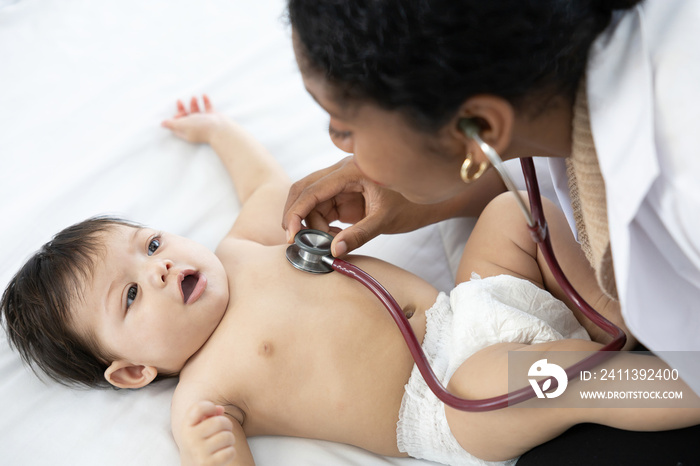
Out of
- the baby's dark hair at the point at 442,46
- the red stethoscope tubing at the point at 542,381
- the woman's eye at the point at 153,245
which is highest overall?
the baby's dark hair at the point at 442,46

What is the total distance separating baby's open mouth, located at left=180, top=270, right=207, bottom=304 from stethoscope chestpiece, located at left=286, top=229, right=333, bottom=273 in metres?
0.18

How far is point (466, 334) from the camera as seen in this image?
1136 mm

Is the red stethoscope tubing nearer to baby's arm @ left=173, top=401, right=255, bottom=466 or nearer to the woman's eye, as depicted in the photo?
baby's arm @ left=173, top=401, right=255, bottom=466

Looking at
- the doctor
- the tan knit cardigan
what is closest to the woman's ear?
the doctor

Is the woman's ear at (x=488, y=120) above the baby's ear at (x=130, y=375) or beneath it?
above

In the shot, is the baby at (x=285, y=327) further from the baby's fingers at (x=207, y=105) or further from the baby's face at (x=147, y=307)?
the baby's fingers at (x=207, y=105)

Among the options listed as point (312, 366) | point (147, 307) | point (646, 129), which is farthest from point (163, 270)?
point (646, 129)

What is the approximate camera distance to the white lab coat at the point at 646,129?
73 centimetres

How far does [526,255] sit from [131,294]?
788mm

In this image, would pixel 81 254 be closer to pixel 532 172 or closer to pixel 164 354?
pixel 164 354

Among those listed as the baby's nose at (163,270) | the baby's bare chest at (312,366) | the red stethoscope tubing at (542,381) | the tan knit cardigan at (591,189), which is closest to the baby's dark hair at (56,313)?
the baby's nose at (163,270)

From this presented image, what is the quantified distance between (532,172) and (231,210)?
0.86 metres

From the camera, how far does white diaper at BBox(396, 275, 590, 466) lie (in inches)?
43.9

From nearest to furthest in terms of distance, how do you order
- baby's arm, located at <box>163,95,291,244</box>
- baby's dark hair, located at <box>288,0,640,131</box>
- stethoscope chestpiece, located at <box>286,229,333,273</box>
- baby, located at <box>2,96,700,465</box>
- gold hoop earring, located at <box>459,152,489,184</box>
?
baby's dark hair, located at <box>288,0,640,131</box> → gold hoop earring, located at <box>459,152,489,184</box> → baby, located at <box>2,96,700,465</box> → stethoscope chestpiece, located at <box>286,229,333,273</box> → baby's arm, located at <box>163,95,291,244</box>
